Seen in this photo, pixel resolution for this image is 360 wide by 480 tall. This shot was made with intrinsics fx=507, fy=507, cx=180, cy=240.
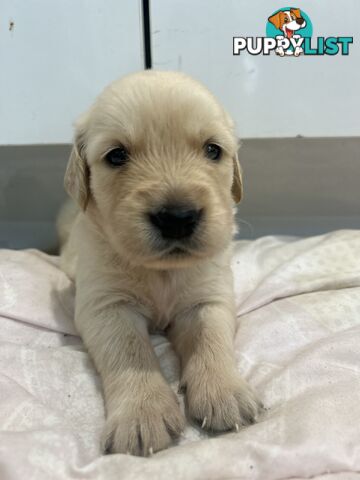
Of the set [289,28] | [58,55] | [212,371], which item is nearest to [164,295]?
[212,371]

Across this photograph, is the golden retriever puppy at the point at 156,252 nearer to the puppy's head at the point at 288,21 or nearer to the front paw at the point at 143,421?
the front paw at the point at 143,421

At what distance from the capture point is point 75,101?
8.82 feet

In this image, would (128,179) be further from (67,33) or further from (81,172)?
(67,33)

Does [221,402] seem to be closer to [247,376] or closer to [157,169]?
[247,376]

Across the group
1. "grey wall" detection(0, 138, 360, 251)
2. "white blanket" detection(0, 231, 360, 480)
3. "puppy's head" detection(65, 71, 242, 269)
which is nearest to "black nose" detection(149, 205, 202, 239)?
"puppy's head" detection(65, 71, 242, 269)

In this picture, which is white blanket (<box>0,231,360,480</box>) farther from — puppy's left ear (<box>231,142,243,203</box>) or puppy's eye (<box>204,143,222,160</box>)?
puppy's eye (<box>204,143,222,160</box>)

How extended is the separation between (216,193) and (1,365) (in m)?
1.01

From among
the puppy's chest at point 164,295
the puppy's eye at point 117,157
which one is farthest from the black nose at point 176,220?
the puppy's chest at point 164,295

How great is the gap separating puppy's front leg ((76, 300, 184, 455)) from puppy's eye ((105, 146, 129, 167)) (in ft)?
1.80

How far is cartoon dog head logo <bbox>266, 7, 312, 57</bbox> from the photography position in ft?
8.46

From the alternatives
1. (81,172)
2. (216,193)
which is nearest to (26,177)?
(81,172)

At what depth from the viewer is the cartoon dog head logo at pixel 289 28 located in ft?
8.46

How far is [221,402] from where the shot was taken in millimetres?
1602

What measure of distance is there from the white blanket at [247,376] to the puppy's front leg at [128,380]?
67 millimetres
